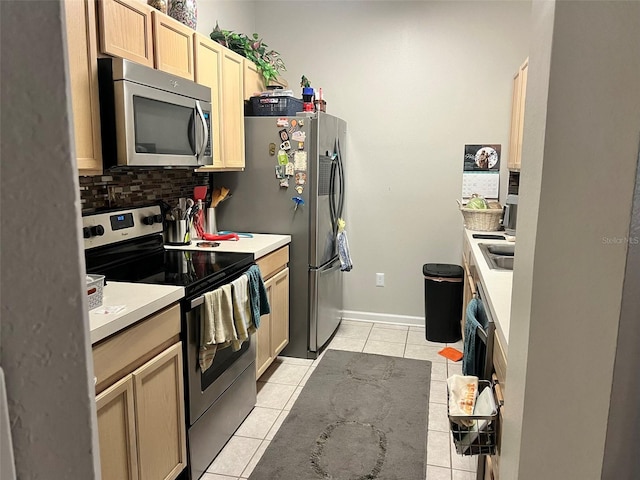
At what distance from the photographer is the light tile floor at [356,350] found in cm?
221

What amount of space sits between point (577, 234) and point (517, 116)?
2.89m

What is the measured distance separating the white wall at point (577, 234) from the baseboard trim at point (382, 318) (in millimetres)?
3347

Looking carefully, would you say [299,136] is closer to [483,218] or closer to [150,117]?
[150,117]

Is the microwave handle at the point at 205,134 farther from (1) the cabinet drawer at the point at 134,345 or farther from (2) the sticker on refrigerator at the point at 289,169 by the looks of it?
(1) the cabinet drawer at the point at 134,345

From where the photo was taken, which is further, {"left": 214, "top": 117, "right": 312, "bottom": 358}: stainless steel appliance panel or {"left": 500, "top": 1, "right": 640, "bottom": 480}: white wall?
{"left": 214, "top": 117, "right": 312, "bottom": 358}: stainless steel appliance panel

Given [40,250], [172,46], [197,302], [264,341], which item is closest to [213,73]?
[172,46]

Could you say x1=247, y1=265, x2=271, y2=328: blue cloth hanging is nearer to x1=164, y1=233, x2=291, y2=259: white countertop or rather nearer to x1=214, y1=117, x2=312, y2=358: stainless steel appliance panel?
x1=164, y1=233, x2=291, y2=259: white countertop

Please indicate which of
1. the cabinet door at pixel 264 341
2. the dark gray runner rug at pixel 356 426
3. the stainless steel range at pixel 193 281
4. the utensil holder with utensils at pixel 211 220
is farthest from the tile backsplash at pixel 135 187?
the dark gray runner rug at pixel 356 426

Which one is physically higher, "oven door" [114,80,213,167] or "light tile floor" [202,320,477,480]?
Result: "oven door" [114,80,213,167]

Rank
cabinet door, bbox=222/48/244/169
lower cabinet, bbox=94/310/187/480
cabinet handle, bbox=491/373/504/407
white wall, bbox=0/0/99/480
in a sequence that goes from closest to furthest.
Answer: white wall, bbox=0/0/99/480
cabinet handle, bbox=491/373/504/407
lower cabinet, bbox=94/310/187/480
cabinet door, bbox=222/48/244/169

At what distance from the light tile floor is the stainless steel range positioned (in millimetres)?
81

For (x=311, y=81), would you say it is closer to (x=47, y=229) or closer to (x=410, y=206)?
(x=410, y=206)

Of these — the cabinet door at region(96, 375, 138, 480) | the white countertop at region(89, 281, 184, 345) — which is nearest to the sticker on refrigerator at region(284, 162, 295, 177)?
the white countertop at region(89, 281, 184, 345)

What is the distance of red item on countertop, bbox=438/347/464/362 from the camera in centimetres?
347
